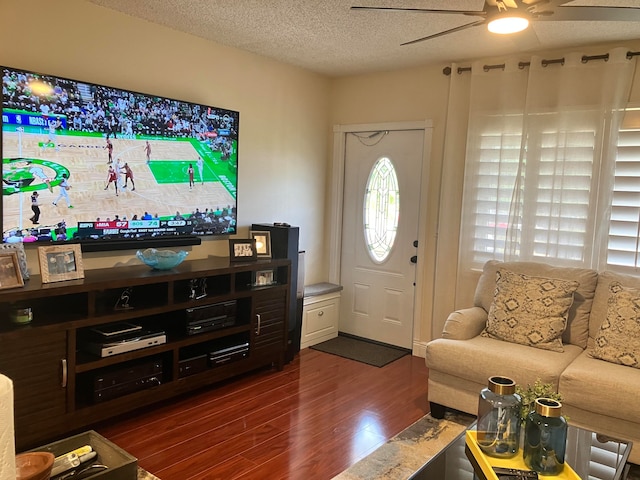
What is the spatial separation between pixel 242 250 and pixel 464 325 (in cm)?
165

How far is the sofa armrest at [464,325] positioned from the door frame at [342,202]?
3.34ft

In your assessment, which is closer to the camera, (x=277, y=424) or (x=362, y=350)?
(x=277, y=424)

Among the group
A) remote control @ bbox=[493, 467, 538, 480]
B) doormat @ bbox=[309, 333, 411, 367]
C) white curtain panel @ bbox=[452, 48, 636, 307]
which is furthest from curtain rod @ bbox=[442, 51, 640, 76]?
remote control @ bbox=[493, 467, 538, 480]

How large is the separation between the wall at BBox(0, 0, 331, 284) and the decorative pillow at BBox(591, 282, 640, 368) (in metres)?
2.62

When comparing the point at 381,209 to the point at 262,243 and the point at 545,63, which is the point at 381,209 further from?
the point at 545,63

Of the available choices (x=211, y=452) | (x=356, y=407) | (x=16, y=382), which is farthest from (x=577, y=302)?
(x=16, y=382)

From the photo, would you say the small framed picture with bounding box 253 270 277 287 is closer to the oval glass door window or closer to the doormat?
the doormat

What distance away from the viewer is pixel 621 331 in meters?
2.99

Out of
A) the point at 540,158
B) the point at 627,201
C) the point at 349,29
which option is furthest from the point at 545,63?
the point at 349,29

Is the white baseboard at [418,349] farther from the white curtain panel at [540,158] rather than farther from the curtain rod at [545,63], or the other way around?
the curtain rod at [545,63]

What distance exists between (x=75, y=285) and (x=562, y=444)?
7.79 ft

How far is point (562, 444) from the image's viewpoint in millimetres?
1916

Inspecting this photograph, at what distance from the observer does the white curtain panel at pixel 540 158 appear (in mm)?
3598

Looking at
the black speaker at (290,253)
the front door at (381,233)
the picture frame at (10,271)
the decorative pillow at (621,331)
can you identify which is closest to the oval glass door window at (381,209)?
the front door at (381,233)
